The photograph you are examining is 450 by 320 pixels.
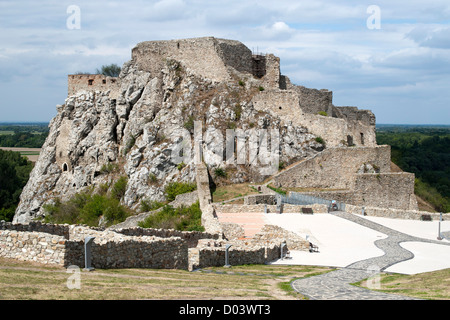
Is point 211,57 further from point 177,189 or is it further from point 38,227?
point 38,227

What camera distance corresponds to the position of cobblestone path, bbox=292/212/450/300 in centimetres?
1223

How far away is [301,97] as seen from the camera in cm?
4119

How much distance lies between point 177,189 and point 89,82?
15.3 meters

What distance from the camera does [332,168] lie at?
3628 cm

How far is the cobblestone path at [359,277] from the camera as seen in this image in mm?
12234

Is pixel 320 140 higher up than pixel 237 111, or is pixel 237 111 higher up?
pixel 237 111

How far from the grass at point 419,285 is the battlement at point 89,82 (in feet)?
117

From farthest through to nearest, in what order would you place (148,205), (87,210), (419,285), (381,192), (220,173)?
(87,210)
(148,205)
(220,173)
(381,192)
(419,285)

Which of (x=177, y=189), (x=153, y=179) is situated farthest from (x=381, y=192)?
(x=153, y=179)

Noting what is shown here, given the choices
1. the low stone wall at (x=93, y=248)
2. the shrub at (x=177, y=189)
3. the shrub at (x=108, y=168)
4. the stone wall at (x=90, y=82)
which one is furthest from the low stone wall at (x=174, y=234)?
the stone wall at (x=90, y=82)

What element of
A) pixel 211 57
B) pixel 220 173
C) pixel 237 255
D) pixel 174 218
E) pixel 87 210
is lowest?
pixel 87 210

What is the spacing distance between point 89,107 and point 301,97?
1779cm

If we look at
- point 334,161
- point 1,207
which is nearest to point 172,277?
point 334,161
